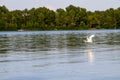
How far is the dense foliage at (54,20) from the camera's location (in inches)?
7466

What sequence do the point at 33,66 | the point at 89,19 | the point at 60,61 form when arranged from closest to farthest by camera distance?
1. the point at 33,66
2. the point at 60,61
3. the point at 89,19

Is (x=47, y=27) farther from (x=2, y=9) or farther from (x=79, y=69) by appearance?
(x=79, y=69)

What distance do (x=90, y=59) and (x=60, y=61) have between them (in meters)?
2.10

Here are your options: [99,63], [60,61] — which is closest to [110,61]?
[99,63]

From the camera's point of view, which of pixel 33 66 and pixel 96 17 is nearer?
pixel 33 66

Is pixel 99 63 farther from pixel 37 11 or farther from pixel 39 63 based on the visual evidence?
pixel 37 11

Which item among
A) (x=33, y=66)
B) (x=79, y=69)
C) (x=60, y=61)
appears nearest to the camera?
(x=79, y=69)

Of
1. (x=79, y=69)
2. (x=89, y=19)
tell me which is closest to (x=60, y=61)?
(x=79, y=69)

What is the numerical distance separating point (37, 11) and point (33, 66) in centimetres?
17244

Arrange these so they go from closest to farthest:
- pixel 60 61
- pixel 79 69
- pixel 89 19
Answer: pixel 79 69
pixel 60 61
pixel 89 19

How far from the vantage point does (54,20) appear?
19162 centimetres

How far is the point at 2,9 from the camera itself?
19688 cm

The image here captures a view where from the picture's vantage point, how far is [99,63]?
2623 centimetres

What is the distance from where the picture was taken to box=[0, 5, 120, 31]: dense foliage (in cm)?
18962
